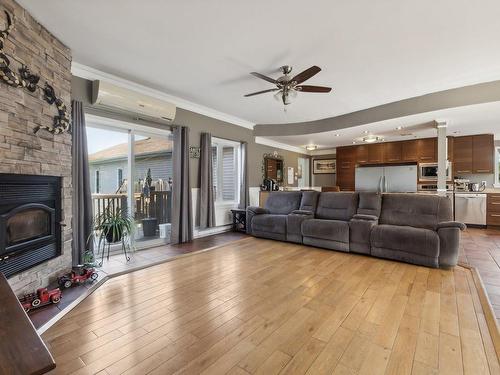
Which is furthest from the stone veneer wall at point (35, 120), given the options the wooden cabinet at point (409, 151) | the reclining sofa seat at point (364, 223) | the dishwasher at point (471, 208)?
the dishwasher at point (471, 208)

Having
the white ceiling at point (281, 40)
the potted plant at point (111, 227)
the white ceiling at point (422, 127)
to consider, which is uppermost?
the white ceiling at point (281, 40)

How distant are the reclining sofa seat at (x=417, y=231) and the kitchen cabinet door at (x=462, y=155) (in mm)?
3582

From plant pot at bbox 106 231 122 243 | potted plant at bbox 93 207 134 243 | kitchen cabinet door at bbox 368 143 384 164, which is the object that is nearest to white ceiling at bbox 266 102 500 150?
kitchen cabinet door at bbox 368 143 384 164

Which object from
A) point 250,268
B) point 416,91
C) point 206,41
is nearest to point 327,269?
point 250,268

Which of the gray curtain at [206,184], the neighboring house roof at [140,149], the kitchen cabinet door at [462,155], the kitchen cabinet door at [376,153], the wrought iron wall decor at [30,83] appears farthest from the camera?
the kitchen cabinet door at [376,153]

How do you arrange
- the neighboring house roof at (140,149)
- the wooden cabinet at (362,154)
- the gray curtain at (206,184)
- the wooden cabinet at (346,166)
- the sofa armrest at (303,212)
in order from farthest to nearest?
the wooden cabinet at (346,166), the wooden cabinet at (362,154), the gray curtain at (206,184), the sofa armrest at (303,212), the neighboring house roof at (140,149)

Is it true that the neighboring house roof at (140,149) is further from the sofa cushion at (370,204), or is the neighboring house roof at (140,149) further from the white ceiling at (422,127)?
the sofa cushion at (370,204)

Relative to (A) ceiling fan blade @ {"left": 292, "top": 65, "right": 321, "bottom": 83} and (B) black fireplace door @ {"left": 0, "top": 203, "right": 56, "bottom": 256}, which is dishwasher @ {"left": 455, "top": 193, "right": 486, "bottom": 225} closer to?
(A) ceiling fan blade @ {"left": 292, "top": 65, "right": 321, "bottom": 83}

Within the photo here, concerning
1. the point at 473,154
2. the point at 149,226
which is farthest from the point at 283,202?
the point at 473,154

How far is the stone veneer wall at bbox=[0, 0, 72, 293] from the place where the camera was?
2.05 metres

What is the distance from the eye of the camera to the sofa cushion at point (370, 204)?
3.97 meters

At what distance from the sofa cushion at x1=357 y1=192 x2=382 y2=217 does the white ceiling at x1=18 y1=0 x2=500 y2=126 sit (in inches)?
69.7

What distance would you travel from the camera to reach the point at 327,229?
3.92m

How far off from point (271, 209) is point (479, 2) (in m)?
4.06
